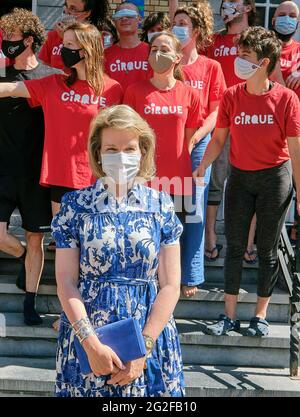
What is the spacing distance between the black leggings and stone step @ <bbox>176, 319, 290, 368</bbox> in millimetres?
327

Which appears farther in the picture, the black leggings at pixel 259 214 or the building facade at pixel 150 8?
the building facade at pixel 150 8

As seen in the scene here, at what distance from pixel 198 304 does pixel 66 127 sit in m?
1.62

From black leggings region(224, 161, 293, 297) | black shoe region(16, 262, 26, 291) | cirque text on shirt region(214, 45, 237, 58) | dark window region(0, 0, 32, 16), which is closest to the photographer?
black leggings region(224, 161, 293, 297)

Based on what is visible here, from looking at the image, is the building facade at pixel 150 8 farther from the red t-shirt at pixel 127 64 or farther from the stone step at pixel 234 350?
the stone step at pixel 234 350

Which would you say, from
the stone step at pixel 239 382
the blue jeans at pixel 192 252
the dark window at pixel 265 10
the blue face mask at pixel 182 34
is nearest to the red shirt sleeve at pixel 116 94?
the blue face mask at pixel 182 34

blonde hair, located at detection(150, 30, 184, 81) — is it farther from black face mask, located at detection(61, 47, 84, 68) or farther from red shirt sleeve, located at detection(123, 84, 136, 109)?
black face mask, located at detection(61, 47, 84, 68)

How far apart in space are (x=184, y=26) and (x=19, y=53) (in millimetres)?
1229

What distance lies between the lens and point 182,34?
5.23m

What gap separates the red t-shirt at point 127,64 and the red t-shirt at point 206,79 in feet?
1.03

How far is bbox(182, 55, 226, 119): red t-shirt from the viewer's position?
5.20m

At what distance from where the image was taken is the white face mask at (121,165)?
2918 millimetres

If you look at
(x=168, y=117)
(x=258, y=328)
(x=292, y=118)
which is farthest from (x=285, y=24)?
(x=258, y=328)

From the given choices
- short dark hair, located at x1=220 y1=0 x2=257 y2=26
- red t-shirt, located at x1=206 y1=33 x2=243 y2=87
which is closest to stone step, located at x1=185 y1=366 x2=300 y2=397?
red t-shirt, located at x1=206 y1=33 x2=243 y2=87

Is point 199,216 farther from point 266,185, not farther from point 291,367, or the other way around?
point 291,367
